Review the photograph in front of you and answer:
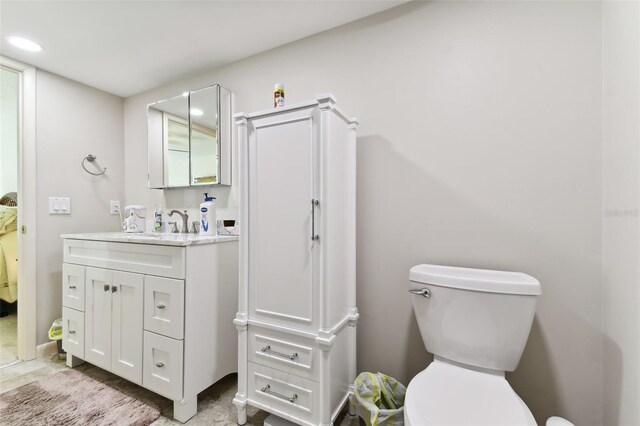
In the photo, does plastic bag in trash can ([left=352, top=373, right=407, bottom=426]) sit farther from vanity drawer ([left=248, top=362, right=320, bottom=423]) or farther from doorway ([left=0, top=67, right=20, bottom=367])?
doorway ([left=0, top=67, right=20, bottom=367])

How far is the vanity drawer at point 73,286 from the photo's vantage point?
1799 millimetres

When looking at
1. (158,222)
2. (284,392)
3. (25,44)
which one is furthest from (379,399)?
(25,44)

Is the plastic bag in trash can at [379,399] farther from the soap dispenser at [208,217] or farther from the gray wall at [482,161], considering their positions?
the soap dispenser at [208,217]

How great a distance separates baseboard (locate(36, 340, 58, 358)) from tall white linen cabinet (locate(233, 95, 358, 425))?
1.80m

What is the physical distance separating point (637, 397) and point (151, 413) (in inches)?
79.8

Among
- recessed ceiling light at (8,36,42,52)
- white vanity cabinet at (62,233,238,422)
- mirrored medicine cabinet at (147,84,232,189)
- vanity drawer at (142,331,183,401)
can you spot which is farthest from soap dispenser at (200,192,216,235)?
recessed ceiling light at (8,36,42,52)

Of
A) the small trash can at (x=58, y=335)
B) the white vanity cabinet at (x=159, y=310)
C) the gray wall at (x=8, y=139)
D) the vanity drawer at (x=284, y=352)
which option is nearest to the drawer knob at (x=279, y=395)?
the vanity drawer at (x=284, y=352)

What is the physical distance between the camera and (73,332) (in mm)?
1841

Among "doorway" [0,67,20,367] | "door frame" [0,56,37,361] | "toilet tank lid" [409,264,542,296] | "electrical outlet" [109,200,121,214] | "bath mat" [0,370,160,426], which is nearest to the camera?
"toilet tank lid" [409,264,542,296]

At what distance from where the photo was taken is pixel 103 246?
66.6 inches

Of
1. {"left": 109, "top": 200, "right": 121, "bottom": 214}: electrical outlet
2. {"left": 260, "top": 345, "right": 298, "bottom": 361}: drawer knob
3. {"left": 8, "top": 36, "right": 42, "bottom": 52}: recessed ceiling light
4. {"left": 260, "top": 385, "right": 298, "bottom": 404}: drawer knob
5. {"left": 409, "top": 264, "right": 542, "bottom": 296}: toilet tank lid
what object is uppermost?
{"left": 8, "top": 36, "right": 42, "bottom": 52}: recessed ceiling light

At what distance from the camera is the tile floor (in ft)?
4.65

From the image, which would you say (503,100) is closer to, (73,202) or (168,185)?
(168,185)

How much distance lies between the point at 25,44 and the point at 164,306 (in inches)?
77.1
